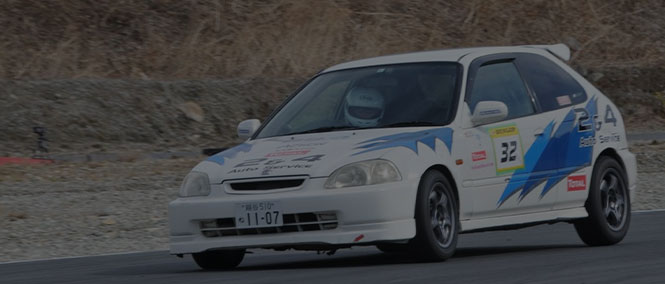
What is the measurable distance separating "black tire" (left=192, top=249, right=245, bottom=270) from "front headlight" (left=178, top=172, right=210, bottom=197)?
1.43 feet

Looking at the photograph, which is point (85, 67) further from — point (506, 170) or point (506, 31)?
point (506, 170)

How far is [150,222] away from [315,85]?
5.16 m

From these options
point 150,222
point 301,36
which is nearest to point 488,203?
point 150,222

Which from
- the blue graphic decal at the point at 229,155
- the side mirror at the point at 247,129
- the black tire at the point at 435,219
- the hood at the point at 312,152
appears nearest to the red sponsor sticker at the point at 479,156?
the hood at the point at 312,152

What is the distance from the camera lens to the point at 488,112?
962cm

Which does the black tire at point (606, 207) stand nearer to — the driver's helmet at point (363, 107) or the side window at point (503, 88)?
the side window at point (503, 88)

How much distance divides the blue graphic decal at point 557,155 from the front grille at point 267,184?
1.65m

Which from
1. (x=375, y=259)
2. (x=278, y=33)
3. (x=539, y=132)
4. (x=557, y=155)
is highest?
(x=278, y=33)

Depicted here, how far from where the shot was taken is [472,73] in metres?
10.1

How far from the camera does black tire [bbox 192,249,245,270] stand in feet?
31.0

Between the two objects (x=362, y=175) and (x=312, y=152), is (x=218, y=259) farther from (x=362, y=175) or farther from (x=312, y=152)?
(x=362, y=175)

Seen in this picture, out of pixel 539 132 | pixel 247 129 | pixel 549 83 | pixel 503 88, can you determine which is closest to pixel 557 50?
pixel 549 83

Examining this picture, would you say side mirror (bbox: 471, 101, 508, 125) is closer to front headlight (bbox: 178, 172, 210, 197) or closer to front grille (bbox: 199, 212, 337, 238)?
front grille (bbox: 199, 212, 337, 238)

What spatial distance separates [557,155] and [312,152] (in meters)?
2.21
